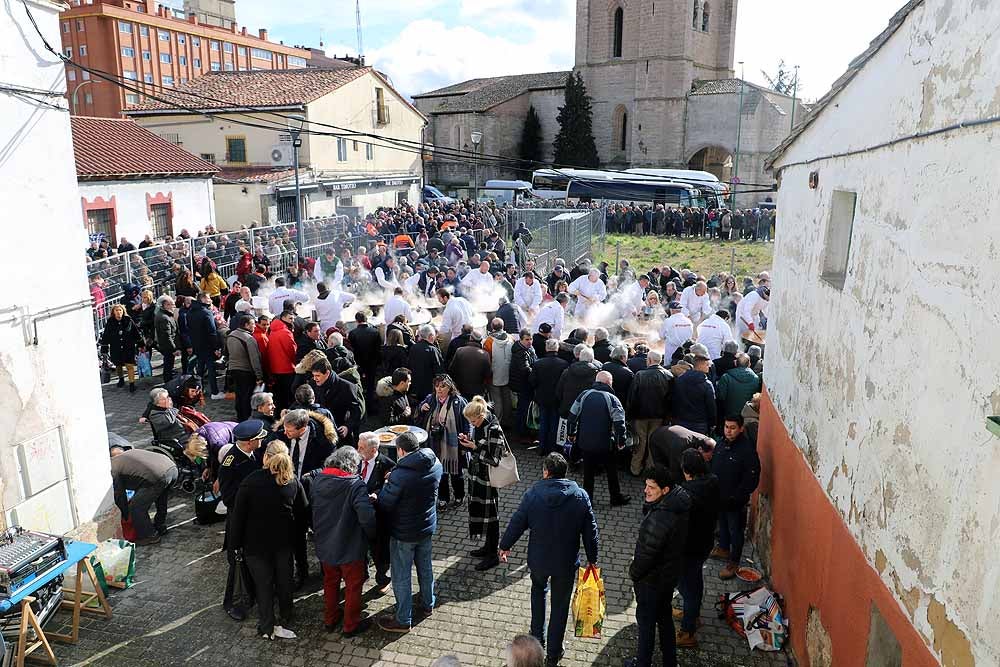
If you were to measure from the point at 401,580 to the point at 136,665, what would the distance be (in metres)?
2.11

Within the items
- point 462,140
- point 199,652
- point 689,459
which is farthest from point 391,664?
point 462,140

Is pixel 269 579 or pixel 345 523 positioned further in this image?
pixel 269 579

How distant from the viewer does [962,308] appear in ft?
10.8

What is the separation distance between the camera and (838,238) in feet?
19.2

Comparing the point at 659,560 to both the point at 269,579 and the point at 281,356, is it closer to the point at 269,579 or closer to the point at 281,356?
the point at 269,579

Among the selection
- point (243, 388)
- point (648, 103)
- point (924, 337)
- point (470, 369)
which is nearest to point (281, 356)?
point (243, 388)

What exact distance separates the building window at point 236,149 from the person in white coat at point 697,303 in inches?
1057

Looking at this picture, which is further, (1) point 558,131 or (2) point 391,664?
(1) point 558,131

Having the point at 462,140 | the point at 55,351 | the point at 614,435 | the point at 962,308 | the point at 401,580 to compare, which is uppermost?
the point at 462,140

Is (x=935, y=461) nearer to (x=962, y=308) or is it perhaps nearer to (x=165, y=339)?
(x=962, y=308)

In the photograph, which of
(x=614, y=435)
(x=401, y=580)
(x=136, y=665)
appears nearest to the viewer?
(x=136, y=665)

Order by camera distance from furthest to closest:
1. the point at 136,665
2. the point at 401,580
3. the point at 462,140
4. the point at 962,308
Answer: the point at 462,140 → the point at 401,580 → the point at 136,665 → the point at 962,308

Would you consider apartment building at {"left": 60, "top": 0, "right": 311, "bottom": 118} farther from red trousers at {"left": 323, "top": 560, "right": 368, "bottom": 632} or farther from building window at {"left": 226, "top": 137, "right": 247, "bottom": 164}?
red trousers at {"left": 323, "top": 560, "right": 368, "bottom": 632}

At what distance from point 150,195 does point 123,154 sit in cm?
188
